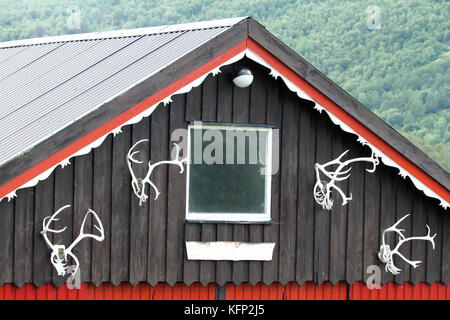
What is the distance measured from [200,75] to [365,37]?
4839 centimetres

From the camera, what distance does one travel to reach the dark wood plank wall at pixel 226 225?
1134 cm

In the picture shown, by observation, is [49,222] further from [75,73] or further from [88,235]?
[75,73]

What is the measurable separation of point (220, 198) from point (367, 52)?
45384 mm

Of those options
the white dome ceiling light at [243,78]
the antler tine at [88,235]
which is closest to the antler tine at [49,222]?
the antler tine at [88,235]

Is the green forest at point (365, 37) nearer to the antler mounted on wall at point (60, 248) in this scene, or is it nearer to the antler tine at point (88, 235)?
the antler tine at point (88, 235)

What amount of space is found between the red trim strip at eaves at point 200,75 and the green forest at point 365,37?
36.4 metres

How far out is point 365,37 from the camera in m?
58.7

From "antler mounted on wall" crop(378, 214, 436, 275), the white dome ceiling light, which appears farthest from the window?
"antler mounted on wall" crop(378, 214, 436, 275)

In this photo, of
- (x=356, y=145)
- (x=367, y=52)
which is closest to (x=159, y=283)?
(x=356, y=145)

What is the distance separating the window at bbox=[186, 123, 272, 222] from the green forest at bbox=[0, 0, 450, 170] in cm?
3684

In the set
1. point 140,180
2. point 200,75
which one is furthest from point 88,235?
point 200,75

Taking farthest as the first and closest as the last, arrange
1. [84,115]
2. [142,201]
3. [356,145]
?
[356,145], [142,201], [84,115]

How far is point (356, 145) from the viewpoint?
12.5 meters
